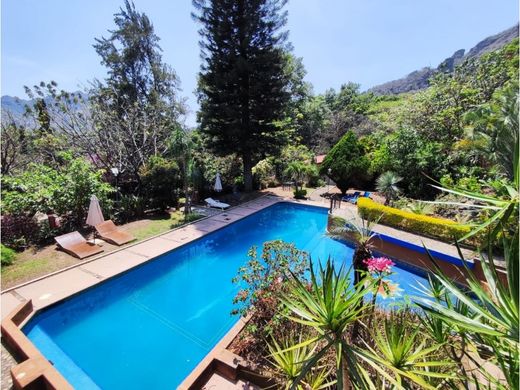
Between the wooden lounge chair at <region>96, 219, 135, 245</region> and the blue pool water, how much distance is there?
2214 mm

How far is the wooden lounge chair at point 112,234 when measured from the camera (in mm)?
10798

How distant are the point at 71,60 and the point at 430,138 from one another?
23650 millimetres

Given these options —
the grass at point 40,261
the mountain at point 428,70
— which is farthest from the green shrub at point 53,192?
the mountain at point 428,70

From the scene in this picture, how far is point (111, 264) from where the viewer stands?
357 inches

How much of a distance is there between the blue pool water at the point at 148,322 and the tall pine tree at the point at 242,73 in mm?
10306

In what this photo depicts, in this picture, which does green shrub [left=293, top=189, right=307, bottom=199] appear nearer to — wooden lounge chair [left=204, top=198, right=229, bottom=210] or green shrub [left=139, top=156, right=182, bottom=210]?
wooden lounge chair [left=204, top=198, right=229, bottom=210]

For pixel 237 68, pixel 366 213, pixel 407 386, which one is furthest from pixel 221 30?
pixel 407 386

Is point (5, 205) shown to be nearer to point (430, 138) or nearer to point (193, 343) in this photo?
point (193, 343)

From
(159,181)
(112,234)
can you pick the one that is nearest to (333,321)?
(112,234)

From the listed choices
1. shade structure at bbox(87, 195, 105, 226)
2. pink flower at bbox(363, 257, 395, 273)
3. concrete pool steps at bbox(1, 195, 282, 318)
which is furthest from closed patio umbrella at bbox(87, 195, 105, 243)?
pink flower at bbox(363, 257, 395, 273)

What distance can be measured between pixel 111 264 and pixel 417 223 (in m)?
12.8

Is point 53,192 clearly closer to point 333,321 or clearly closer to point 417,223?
point 333,321

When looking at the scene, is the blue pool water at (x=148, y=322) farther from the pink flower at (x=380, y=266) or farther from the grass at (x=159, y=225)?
the grass at (x=159, y=225)

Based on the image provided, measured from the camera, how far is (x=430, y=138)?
16.5 metres
